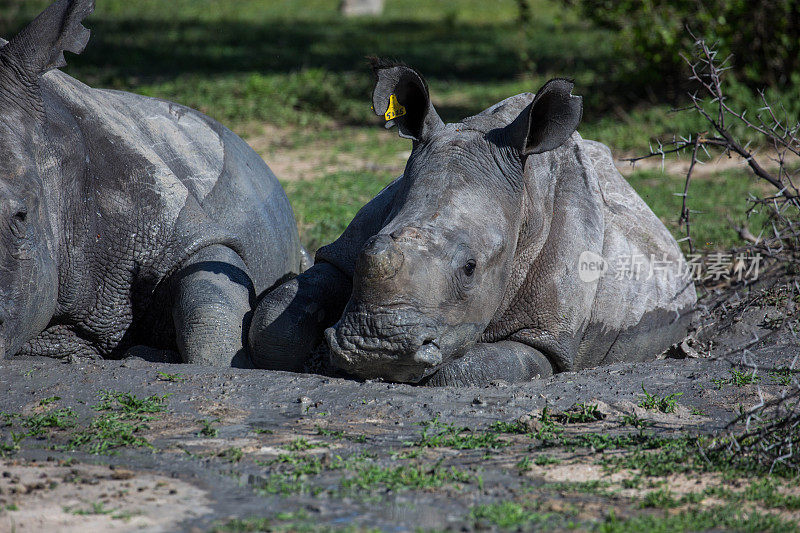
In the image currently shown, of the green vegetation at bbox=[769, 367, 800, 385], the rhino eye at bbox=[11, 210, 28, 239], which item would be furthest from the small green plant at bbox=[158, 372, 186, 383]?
the green vegetation at bbox=[769, 367, 800, 385]

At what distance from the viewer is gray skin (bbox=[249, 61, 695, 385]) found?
4.43 metres

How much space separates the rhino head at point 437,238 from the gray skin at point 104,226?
1055 mm

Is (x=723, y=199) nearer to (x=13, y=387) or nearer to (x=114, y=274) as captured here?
(x=114, y=274)

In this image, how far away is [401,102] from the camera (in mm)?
5203

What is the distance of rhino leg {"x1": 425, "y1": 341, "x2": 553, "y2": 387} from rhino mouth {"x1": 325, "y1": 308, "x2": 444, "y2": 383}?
39 centimetres

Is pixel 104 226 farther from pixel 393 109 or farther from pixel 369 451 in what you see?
pixel 369 451

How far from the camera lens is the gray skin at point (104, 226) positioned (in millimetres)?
4605

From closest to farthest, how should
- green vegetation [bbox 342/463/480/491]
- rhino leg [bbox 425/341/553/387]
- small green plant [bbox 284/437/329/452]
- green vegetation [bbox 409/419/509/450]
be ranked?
green vegetation [bbox 342/463/480/491]
small green plant [bbox 284/437/329/452]
green vegetation [bbox 409/419/509/450]
rhino leg [bbox 425/341/553/387]

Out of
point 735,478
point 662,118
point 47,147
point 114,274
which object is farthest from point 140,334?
point 662,118

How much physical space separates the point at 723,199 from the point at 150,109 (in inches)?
224

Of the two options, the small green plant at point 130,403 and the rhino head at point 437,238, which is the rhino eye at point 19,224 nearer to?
the small green plant at point 130,403

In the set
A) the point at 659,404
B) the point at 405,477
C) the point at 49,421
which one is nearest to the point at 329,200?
the point at 659,404

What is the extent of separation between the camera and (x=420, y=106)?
520 cm

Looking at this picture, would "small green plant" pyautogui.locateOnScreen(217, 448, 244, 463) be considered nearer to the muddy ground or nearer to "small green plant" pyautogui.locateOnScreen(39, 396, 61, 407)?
the muddy ground
